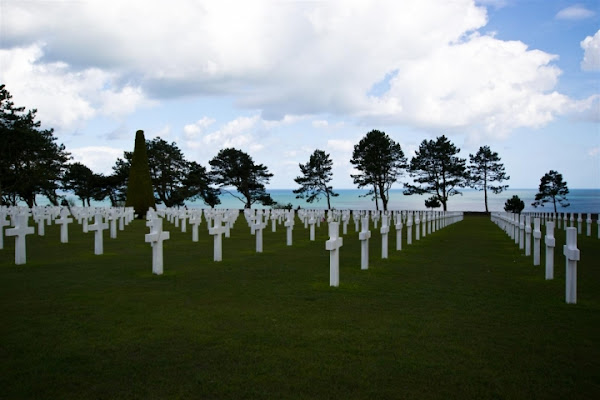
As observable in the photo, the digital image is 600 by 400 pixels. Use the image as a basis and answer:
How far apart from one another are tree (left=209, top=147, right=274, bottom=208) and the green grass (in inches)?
1794

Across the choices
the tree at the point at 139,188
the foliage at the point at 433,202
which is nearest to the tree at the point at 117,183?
the tree at the point at 139,188

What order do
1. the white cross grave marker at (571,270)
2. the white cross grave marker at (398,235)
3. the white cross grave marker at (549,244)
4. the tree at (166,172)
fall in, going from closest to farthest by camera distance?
1. the white cross grave marker at (571,270)
2. the white cross grave marker at (549,244)
3. the white cross grave marker at (398,235)
4. the tree at (166,172)

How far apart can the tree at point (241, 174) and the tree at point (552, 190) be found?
35027mm

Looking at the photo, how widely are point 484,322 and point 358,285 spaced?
262cm

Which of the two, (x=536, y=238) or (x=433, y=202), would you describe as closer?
(x=536, y=238)

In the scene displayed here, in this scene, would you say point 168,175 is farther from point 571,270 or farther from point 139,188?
point 571,270

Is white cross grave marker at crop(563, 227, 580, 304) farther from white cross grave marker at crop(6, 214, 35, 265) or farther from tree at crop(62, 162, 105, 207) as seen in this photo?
tree at crop(62, 162, 105, 207)

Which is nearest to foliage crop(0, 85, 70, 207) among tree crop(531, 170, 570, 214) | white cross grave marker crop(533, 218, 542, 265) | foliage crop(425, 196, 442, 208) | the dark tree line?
the dark tree line

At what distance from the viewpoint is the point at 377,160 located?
187 feet

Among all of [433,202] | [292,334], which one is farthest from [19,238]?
Answer: [433,202]

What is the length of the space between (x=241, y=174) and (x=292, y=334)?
50547 millimetres

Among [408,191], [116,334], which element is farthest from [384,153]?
[116,334]

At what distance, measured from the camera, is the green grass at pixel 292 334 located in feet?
12.4

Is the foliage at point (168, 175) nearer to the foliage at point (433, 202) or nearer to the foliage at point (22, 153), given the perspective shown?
the foliage at point (22, 153)
